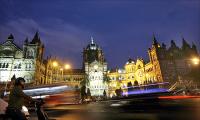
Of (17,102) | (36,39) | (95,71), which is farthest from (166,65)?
(17,102)

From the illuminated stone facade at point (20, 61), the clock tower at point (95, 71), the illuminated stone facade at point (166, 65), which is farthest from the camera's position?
the clock tower at point (95, 71)

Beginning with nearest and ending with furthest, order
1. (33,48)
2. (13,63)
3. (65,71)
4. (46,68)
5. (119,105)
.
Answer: (119,105), (13,63), (33,48), (46,68), (65,71)

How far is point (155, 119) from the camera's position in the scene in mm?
7352

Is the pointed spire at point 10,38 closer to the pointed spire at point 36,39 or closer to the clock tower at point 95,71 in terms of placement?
the pointed spire at point 36,39

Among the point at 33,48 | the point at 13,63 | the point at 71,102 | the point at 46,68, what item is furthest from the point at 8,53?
the point at 71,102

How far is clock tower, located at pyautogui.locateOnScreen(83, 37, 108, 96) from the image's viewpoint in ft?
305

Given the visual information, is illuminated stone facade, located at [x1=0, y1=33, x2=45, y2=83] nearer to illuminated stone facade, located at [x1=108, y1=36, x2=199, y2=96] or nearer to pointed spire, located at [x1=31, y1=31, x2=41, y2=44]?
pointed spire, located at [x1=31, y1=31, x2=41, y2=44]

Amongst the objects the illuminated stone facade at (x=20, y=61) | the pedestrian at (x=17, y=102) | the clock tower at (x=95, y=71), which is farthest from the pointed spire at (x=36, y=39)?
the pedestrian at (x=17, y=102)

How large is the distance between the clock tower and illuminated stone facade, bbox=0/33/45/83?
31.1 m

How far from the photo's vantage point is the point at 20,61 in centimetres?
6481

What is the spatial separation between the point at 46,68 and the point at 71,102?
55523 millimetres

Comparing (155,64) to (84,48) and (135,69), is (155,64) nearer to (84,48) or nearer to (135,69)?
(135,69)

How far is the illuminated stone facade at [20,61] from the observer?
61906 millimetres

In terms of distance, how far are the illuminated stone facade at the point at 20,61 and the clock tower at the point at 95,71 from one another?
102 ft
